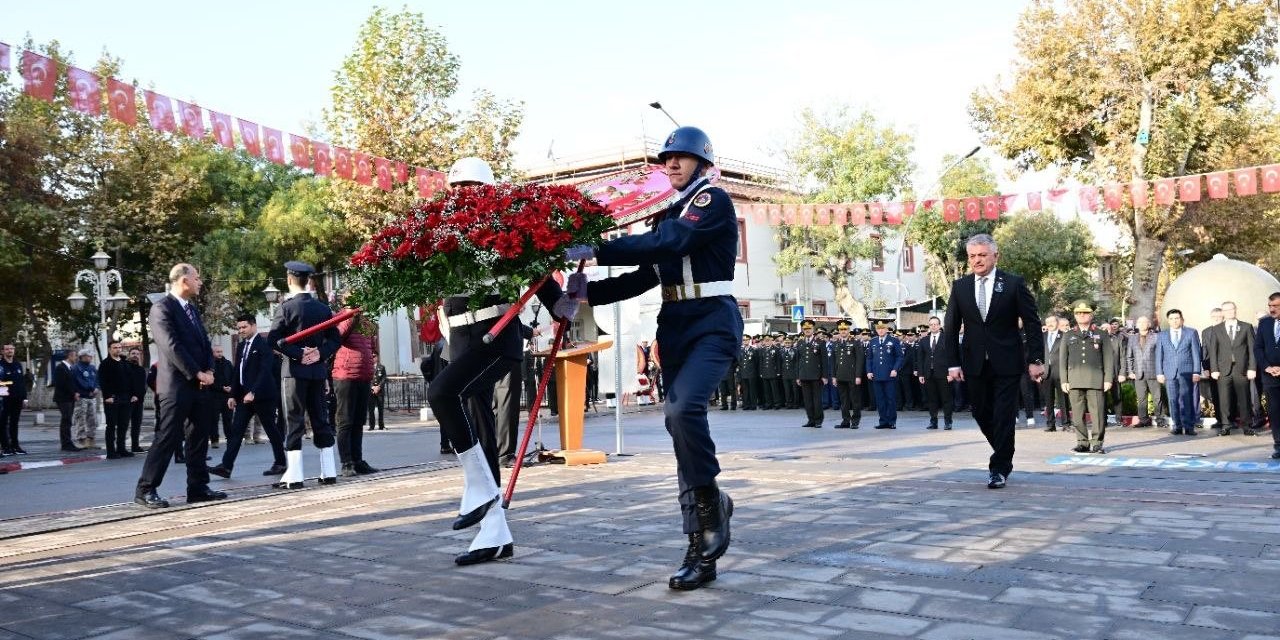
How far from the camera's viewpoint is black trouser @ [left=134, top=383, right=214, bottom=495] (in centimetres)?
885

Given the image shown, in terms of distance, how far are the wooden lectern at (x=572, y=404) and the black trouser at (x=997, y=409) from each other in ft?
13.2

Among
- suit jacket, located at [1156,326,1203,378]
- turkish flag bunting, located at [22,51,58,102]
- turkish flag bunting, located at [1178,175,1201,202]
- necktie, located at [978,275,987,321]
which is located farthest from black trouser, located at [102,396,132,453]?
turkish flag bunting, located at [1178,175,1201,202]

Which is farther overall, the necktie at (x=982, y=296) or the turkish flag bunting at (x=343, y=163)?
the turkish flag bunting at (x=343, y=163)

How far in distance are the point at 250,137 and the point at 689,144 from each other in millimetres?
10732

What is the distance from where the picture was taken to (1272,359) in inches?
461

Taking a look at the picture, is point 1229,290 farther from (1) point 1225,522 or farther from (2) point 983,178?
(2) point 983,178

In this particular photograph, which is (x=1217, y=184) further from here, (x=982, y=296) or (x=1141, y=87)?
(x=982, y=296)

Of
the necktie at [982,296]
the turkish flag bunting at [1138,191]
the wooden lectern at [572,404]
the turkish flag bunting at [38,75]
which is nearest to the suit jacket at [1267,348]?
the necktie at [982,296]

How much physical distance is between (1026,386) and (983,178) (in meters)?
34.9

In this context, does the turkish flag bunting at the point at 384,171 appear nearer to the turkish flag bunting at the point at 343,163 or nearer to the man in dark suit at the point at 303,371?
the turkish flag bunting at the point at 343,163

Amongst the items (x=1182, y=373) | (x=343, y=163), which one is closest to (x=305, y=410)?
(x=343, y=163)

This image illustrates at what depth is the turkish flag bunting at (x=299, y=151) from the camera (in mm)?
15350

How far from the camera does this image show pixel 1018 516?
6.88 meters

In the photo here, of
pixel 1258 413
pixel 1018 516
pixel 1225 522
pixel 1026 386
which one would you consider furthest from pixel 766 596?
pixel 1026 386
